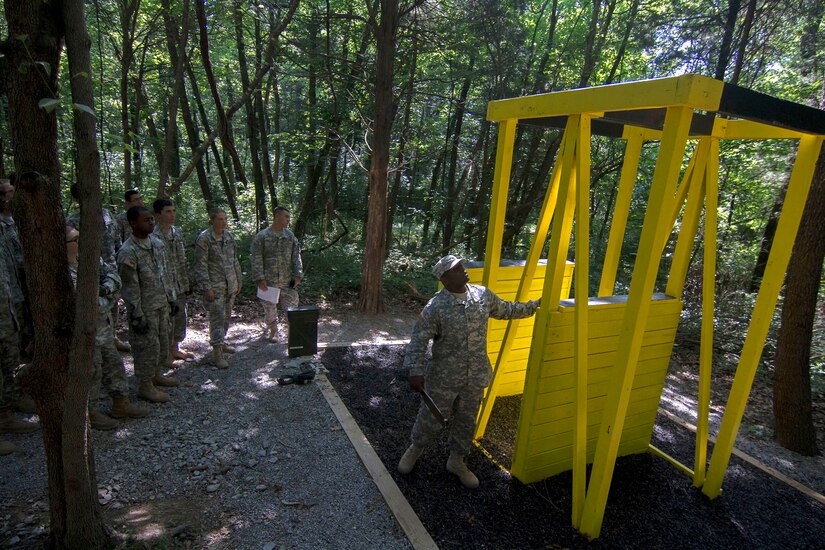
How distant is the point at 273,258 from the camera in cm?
604

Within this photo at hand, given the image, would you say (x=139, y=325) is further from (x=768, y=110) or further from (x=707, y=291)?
(x=768, y=110)

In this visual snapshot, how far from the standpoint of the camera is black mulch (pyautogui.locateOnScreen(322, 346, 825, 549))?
303 cm

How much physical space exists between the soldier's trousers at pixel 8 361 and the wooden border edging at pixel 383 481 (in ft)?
8.74

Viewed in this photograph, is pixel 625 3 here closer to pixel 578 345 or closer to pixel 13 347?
pixel 578 345

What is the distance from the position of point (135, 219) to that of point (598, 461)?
14.6 ft

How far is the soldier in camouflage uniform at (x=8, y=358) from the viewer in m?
3.69

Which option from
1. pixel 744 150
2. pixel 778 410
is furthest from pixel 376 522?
pixel 744 150

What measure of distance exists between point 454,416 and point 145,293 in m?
3.19

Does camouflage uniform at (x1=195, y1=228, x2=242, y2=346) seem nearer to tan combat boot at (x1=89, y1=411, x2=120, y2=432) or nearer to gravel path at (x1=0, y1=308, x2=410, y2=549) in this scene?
gravel path at (x1=0, y1=308, x2=410, y2=549)

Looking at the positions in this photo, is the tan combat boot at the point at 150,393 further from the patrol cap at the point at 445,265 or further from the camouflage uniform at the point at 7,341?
the patrol cap at the point at 445,265

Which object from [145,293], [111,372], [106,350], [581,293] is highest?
[581,293]

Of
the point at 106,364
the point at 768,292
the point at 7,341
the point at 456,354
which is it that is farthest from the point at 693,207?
the point at 7,341

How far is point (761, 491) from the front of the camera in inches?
147

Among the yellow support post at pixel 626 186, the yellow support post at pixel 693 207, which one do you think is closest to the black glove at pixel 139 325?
the yellow support post at pixel 626 186
